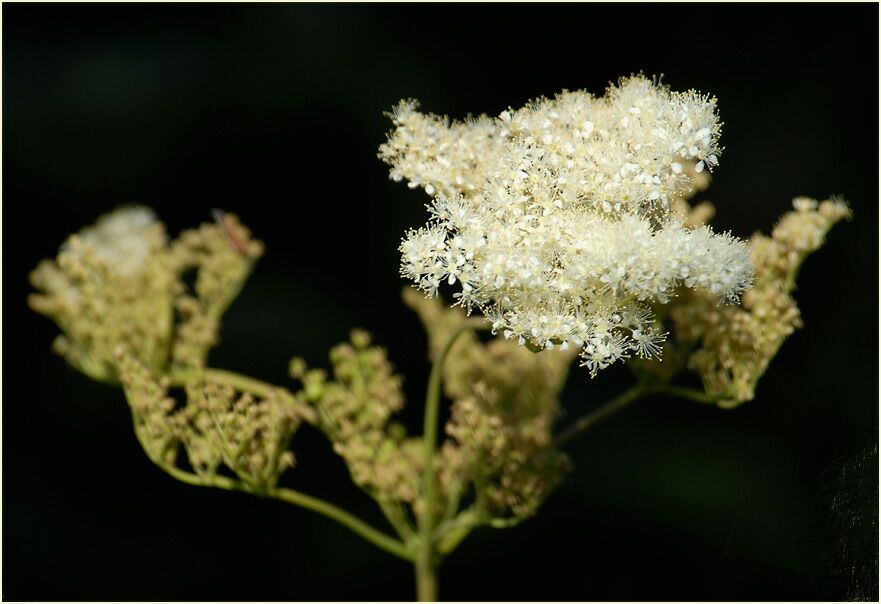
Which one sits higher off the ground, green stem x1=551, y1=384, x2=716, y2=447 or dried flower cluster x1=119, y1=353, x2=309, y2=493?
green stem x1=551, y1=384, x2=716, y2=447

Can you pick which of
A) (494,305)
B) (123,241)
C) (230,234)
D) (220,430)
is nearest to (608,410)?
(494,305)

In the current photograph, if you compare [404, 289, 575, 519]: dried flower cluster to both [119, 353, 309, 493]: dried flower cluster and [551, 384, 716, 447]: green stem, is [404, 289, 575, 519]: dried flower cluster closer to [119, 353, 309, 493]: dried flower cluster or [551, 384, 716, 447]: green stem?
[551, 384, 716, 447]: green stem

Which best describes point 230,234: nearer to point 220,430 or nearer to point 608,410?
point 220,430

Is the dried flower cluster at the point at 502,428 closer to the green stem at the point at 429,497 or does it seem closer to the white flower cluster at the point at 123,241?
the green stem at the point at 429,497

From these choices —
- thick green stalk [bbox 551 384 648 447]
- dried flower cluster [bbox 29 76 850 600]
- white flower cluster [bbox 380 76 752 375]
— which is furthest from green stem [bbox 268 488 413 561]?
white flower cluster [bbox 380 76 752 375]

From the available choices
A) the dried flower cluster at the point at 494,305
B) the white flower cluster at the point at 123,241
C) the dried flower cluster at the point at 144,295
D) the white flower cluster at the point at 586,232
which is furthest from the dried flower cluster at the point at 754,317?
the white flower cluster at the point at 123,241
